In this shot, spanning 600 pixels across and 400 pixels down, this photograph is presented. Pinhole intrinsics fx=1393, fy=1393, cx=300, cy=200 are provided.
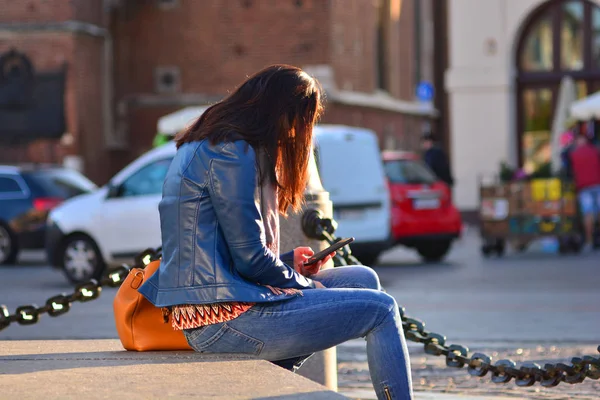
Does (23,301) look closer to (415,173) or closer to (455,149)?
(415,173)

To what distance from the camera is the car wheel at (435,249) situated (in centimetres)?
2011

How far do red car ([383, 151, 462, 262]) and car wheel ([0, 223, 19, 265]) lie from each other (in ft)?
19.0

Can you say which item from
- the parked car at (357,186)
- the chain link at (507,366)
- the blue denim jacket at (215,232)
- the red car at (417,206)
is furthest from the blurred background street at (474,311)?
the blue denim jacket at (215,232)

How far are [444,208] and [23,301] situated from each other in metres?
7.27

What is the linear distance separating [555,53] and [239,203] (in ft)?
90.0

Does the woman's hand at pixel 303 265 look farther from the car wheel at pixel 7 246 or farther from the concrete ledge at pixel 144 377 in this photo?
the car wheel at pixel 7 246

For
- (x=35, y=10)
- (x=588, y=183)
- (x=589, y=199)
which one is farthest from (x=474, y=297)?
(x=35, y=10)

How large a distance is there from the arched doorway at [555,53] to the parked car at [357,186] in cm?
1423

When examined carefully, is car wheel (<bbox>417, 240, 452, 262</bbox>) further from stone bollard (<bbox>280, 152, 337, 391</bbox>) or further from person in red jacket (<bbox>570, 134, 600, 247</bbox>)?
stone bollard (<bbox>280, 152, 337, 391</bbox>)

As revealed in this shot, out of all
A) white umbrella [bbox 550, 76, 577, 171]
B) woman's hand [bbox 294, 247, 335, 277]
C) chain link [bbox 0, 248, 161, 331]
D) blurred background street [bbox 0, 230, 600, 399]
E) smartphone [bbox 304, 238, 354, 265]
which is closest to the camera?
smartphone [bbox 304, 238, 354, 265]

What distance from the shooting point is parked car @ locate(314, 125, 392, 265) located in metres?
17.6

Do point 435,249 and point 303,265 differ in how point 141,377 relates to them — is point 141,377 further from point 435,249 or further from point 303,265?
point 435,249

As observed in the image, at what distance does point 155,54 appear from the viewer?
115 feet

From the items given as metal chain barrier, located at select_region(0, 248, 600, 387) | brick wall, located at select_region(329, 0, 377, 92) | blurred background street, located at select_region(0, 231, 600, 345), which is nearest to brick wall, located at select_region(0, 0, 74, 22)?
brick wall, located at select_region(329, 0, 377, 92)
